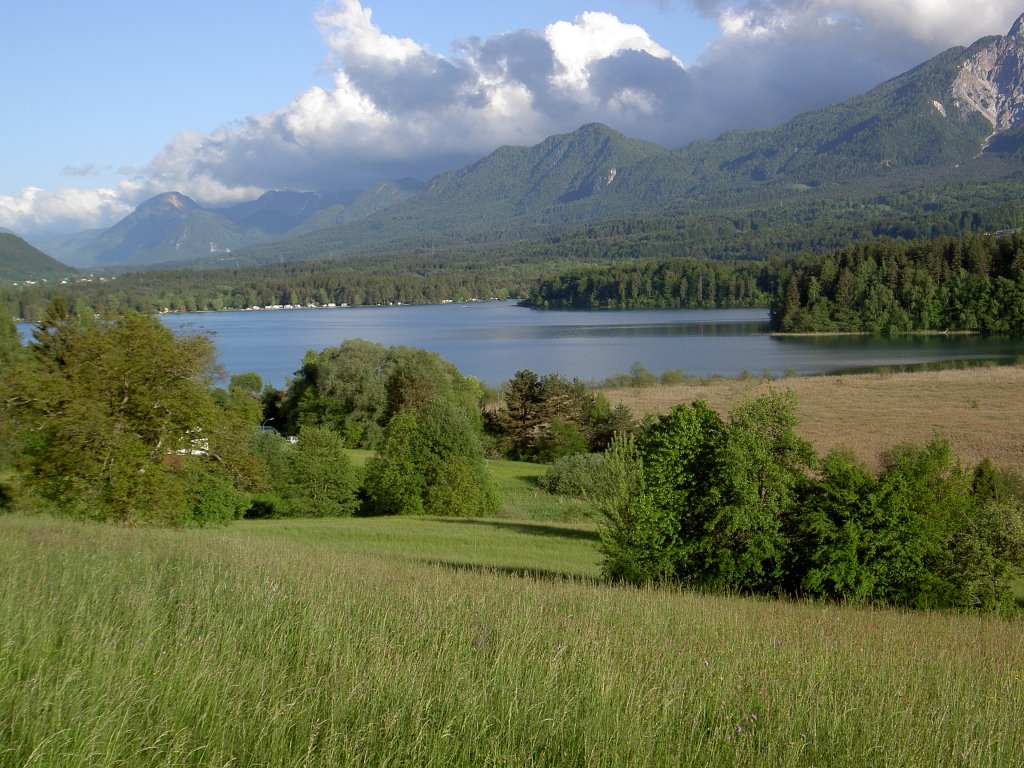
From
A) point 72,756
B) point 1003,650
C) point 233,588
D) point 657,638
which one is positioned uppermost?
point 72,756

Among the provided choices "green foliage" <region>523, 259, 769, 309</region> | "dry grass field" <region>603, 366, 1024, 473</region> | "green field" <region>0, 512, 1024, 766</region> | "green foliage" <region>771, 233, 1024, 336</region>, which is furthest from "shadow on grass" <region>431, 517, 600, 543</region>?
"green foliage" <region>523, 259, 769, 309</region>

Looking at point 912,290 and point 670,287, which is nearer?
point 912,290

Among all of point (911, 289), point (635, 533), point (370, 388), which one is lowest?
point (370, 388)

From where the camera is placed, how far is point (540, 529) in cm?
2567

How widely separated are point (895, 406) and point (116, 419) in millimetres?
48194

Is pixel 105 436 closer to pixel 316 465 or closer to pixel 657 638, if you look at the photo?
pixel 657 638

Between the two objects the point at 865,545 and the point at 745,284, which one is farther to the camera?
the point at 745,284

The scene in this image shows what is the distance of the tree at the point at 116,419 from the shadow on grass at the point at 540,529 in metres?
10.7

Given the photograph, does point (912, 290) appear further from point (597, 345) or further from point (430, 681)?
point (430, 681)

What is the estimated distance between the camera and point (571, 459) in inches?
1543

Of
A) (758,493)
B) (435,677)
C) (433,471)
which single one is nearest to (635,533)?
(758,493)

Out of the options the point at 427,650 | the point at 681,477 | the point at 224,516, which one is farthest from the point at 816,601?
the point at 224,516

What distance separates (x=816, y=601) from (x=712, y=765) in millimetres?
9032

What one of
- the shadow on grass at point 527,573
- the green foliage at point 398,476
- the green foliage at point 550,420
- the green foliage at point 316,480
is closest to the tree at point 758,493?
the shadow on grass at point 527,573
